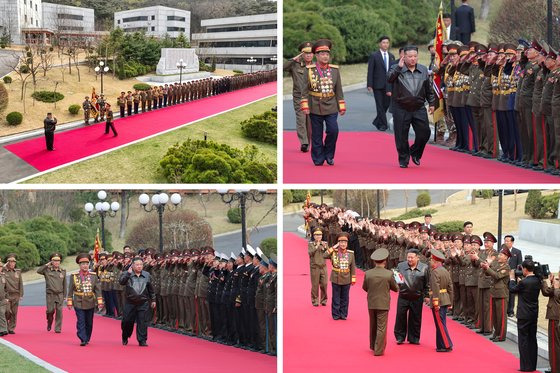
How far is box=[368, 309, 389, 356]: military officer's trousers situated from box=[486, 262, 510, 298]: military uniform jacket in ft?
4.01

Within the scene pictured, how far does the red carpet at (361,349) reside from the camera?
10969 millimetres

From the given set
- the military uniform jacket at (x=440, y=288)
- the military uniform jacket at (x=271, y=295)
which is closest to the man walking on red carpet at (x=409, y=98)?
the military uniform jacket at (x=440, y=288)

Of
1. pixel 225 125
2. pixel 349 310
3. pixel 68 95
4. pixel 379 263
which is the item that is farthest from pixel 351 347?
pixel 68 95

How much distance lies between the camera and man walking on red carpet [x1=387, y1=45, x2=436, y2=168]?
12.6 meters

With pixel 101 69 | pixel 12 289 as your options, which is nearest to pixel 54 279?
pixel 12 289

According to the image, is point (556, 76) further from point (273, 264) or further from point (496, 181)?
point (273, 264)

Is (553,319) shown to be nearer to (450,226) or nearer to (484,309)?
(484,309)

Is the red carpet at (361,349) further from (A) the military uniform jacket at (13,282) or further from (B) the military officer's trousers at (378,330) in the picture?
(A) the military uniform jacket at (13,282)

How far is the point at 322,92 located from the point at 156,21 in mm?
5934

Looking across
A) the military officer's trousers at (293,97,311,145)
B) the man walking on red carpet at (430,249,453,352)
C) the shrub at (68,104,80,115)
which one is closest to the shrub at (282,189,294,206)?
the shrub at (68,104,80,115)

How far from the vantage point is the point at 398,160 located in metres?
13.5

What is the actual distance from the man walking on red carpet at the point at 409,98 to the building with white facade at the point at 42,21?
7.03 metres

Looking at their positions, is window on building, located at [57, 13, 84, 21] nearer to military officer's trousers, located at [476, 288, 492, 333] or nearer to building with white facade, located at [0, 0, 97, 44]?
building with white facade, located at [0, 0, 97, 44]

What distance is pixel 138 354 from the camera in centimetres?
1297
